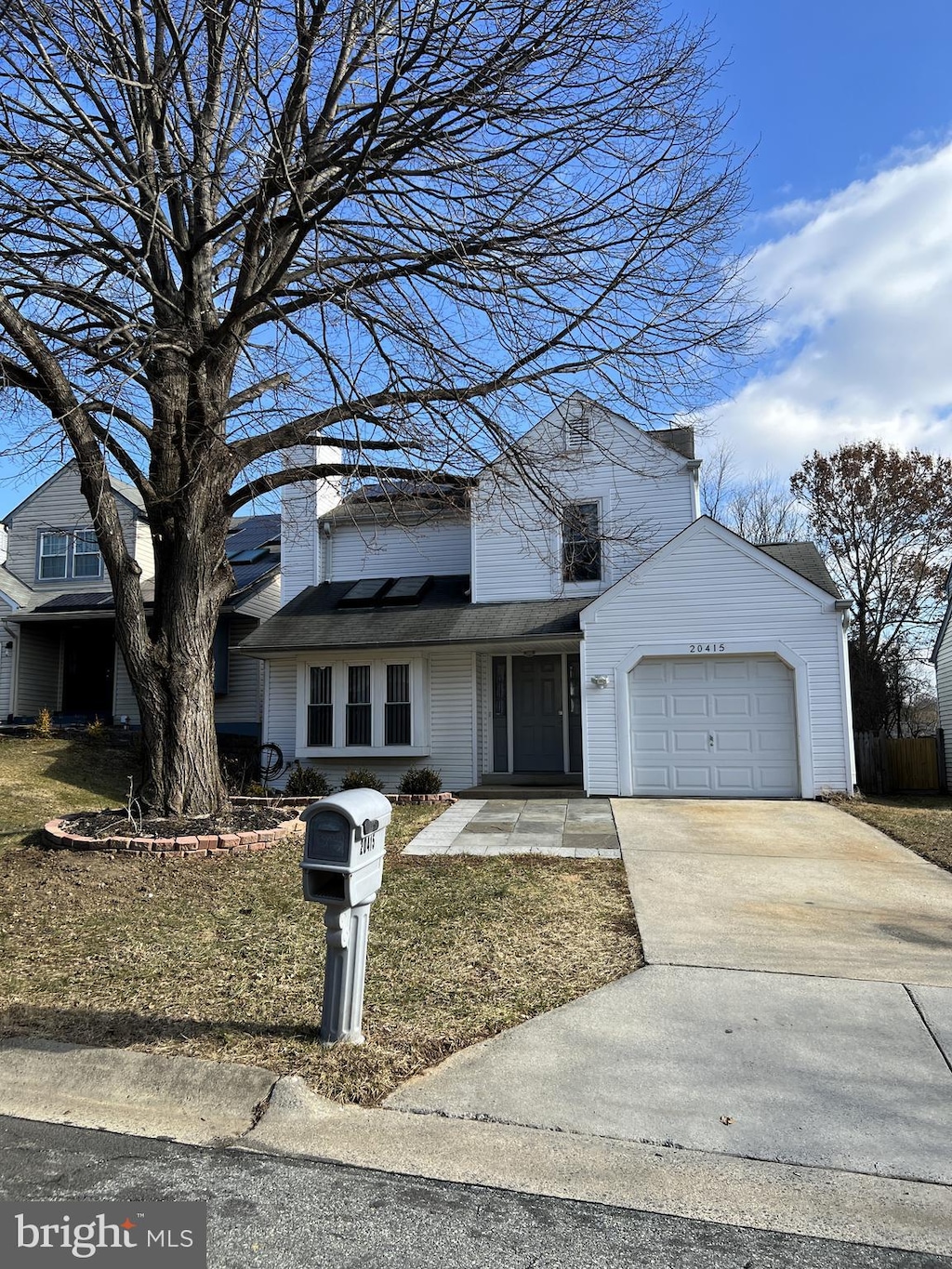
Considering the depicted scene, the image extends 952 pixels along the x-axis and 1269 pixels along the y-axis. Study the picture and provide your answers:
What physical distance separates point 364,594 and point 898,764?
41.3ft

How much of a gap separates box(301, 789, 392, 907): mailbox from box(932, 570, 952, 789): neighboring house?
59.9ft

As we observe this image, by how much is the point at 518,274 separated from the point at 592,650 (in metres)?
7.33

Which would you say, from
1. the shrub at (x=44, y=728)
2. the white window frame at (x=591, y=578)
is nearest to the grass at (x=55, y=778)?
the shrub at (x=44, y=728)

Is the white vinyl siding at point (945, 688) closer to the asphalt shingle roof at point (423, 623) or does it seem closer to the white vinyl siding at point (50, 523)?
the asphalt shingle roof at point (423, 623)

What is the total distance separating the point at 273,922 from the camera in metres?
5.94

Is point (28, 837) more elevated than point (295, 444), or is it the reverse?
point (295, 444)

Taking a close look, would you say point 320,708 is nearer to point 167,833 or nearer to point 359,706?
point 359,706

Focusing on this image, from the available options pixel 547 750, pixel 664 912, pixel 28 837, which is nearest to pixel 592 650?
pixel 547 750

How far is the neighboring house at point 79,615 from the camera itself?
18859 millimetres

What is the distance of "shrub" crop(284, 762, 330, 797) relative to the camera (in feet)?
47.3

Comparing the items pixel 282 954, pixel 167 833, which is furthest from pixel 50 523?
pixel 282 954

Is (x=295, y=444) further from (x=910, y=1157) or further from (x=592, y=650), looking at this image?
(x=910, y=1157)

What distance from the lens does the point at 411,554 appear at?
1766cm

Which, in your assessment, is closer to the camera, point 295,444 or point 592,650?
point 295,444
